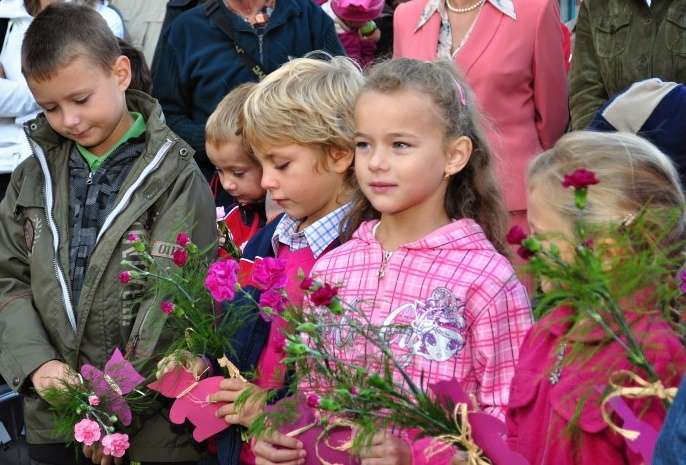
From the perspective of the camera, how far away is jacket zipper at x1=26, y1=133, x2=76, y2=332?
3670 millimetres

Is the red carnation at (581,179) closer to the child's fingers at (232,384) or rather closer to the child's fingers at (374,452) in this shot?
the child's fingers at (374,452)

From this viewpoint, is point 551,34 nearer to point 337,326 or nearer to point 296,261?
point 296,261

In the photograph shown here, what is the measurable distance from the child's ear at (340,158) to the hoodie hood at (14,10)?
8.72 ft

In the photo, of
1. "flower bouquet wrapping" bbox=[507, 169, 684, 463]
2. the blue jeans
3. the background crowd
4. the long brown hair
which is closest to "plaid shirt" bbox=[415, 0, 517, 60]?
the background crowd

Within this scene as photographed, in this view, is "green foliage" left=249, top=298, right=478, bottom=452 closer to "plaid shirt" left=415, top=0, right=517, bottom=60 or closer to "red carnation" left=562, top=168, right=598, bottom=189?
"red carnation" left=562, top=168, right=598, bottom=189

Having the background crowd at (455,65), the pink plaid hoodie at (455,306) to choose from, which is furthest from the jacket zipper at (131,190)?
the pink plaid hoodie at (455,306)

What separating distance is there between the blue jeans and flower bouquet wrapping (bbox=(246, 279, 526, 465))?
634 mm

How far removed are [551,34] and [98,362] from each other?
2.15 metres

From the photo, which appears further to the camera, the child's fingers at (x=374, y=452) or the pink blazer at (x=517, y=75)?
the pink blazer at (x=517, y=75)

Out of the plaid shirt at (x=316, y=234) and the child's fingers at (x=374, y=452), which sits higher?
the plaid shirt at (x=316, y=234)

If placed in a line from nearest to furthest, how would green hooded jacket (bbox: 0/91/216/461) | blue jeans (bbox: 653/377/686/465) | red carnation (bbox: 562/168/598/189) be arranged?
blue jeans (bbox: 653/377/686/465) < red carnation (bbox: 562/168/598/189) < green hooded jacket (bbox: 0/91/216/461)

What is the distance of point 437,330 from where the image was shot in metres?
2.80

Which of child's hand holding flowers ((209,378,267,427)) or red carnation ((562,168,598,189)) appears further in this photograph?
child's hand holding flowers ((209,378,267,427))

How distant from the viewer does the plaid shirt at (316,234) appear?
10.8ft
